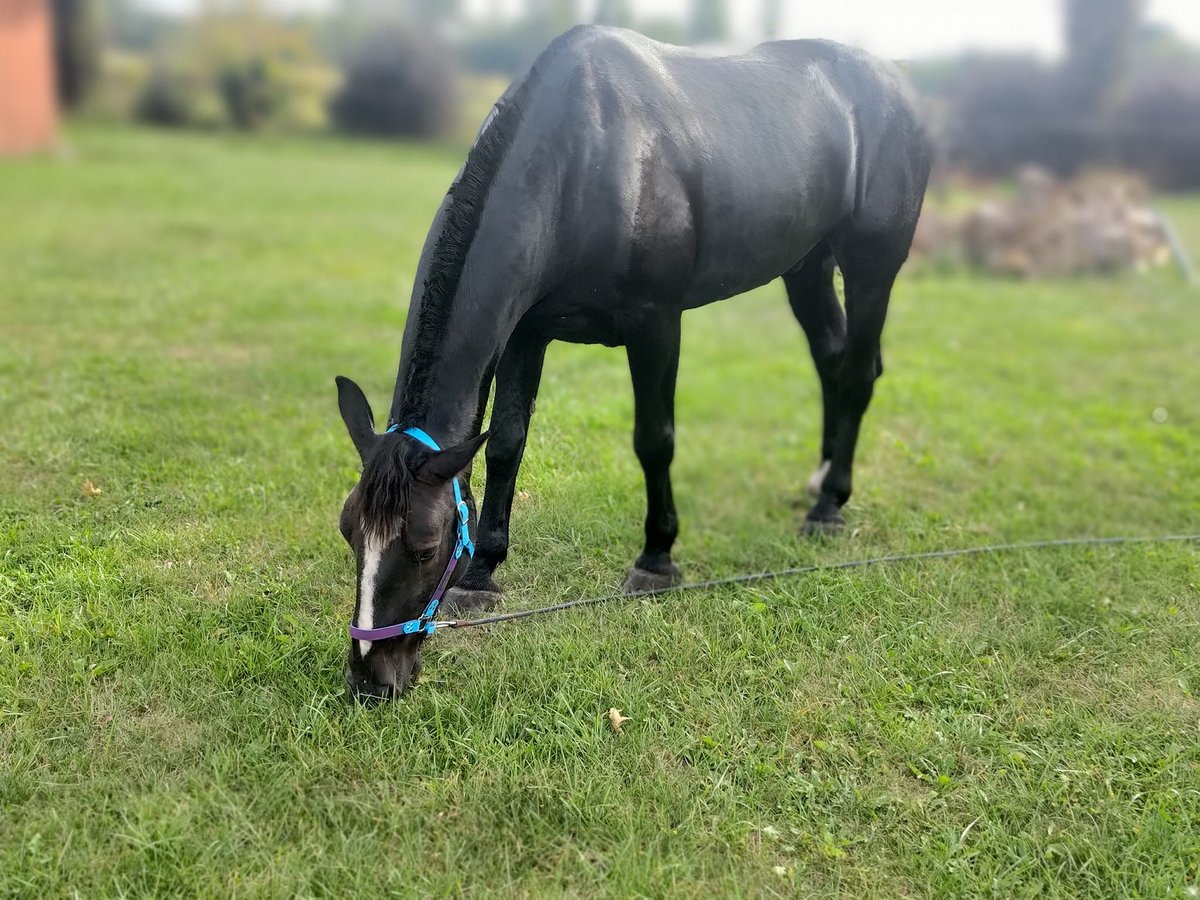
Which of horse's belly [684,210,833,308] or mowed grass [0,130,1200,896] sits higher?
horse's belly [684,210,833,308]

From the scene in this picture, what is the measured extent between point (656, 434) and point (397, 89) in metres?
23.9

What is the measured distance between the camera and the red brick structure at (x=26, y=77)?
661 inches

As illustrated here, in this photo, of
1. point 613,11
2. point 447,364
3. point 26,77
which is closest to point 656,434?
point 447,364

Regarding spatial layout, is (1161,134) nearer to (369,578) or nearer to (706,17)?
(706,17)

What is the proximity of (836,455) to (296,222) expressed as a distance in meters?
10.3

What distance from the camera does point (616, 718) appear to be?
133 inches

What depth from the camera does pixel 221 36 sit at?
2356 centimetres

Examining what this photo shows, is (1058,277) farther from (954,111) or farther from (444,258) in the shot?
(444,258)

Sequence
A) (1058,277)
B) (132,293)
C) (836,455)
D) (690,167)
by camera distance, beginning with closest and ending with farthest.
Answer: (690,167) → (836,455) → (132,293) → (1058,277)

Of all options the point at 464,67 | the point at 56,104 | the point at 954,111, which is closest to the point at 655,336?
the point at 954,111

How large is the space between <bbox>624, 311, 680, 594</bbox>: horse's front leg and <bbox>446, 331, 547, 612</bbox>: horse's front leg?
43 cm

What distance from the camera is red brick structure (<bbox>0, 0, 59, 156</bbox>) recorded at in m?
16.8

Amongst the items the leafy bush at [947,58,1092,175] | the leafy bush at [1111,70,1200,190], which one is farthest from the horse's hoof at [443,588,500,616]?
the leafy bush at [1111,70,1200,190]

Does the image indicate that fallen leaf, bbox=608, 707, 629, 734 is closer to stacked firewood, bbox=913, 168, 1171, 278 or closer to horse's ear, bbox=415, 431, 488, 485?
horse's ear, bbox=415, 431, 488, 485
